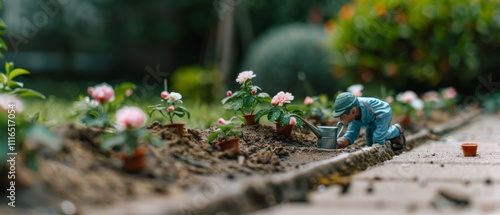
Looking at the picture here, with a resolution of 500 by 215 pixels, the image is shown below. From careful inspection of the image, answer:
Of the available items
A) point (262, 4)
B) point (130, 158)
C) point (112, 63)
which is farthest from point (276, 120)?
point (112, 63)

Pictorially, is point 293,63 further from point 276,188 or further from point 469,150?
point 276,188

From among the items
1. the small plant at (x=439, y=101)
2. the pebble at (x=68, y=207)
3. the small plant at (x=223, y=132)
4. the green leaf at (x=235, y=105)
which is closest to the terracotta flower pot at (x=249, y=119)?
the green leaf at (x=235, y=105)

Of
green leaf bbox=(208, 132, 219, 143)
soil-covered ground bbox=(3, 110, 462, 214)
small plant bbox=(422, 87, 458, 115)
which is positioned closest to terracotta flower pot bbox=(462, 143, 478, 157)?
soil-covered ground bbox=(3, 110, 462, 214)

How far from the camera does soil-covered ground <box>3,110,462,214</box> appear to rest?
2186mm

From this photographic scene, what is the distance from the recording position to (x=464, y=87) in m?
8.34

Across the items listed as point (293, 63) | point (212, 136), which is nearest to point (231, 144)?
point (212, 136)

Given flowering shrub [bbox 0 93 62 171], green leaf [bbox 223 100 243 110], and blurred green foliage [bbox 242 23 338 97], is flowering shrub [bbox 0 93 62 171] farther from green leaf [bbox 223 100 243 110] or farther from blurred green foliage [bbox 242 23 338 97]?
blurred green foliage [bbox 242 23 338 97]

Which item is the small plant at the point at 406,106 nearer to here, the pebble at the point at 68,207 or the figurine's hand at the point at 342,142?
the figurine's hand at the point at 342,142

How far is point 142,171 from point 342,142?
168 cm

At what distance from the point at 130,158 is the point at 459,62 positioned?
20.2 feet

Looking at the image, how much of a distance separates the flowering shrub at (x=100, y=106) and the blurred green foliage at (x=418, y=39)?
522cm

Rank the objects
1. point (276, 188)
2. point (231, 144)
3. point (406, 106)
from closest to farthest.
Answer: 1. point (276, 188)
2. point (231, 144)
3. point (406, 106)

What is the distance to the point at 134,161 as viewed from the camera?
249 cm

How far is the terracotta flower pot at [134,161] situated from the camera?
249cm
